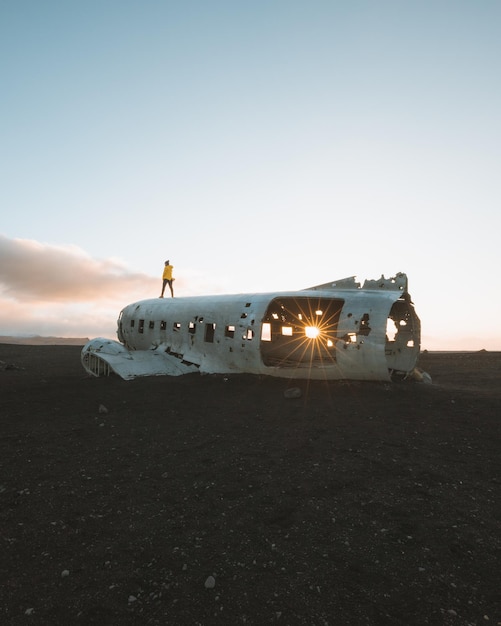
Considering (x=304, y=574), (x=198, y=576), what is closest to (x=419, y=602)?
(x=304, y=574)

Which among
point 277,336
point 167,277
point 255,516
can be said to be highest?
point 167,277

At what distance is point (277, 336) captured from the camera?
842 inches

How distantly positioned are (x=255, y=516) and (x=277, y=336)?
50.9 feet

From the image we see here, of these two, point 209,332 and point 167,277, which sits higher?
point 167,277

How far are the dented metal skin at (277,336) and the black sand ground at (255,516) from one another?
2549mm

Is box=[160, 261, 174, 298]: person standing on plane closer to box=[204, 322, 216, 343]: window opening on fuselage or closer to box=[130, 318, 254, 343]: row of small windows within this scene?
box=[130, 318, 254, 343]: row of small windows

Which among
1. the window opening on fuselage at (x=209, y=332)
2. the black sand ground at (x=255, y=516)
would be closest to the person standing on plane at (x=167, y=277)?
the window opening on fuselage at (x=209, y=332)

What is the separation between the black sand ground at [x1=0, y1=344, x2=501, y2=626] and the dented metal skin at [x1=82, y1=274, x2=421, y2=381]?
255cm

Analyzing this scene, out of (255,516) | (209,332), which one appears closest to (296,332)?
(209,332)

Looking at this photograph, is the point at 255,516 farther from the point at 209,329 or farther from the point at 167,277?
the point at 167,277

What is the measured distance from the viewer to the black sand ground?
4.23 m

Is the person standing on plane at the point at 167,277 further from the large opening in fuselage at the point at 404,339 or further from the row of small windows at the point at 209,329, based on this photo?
the large opening in fuselage at the point at 404,339

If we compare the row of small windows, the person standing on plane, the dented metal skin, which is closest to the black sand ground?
the dented metal skin

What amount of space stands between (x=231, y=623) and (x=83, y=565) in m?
2.28
